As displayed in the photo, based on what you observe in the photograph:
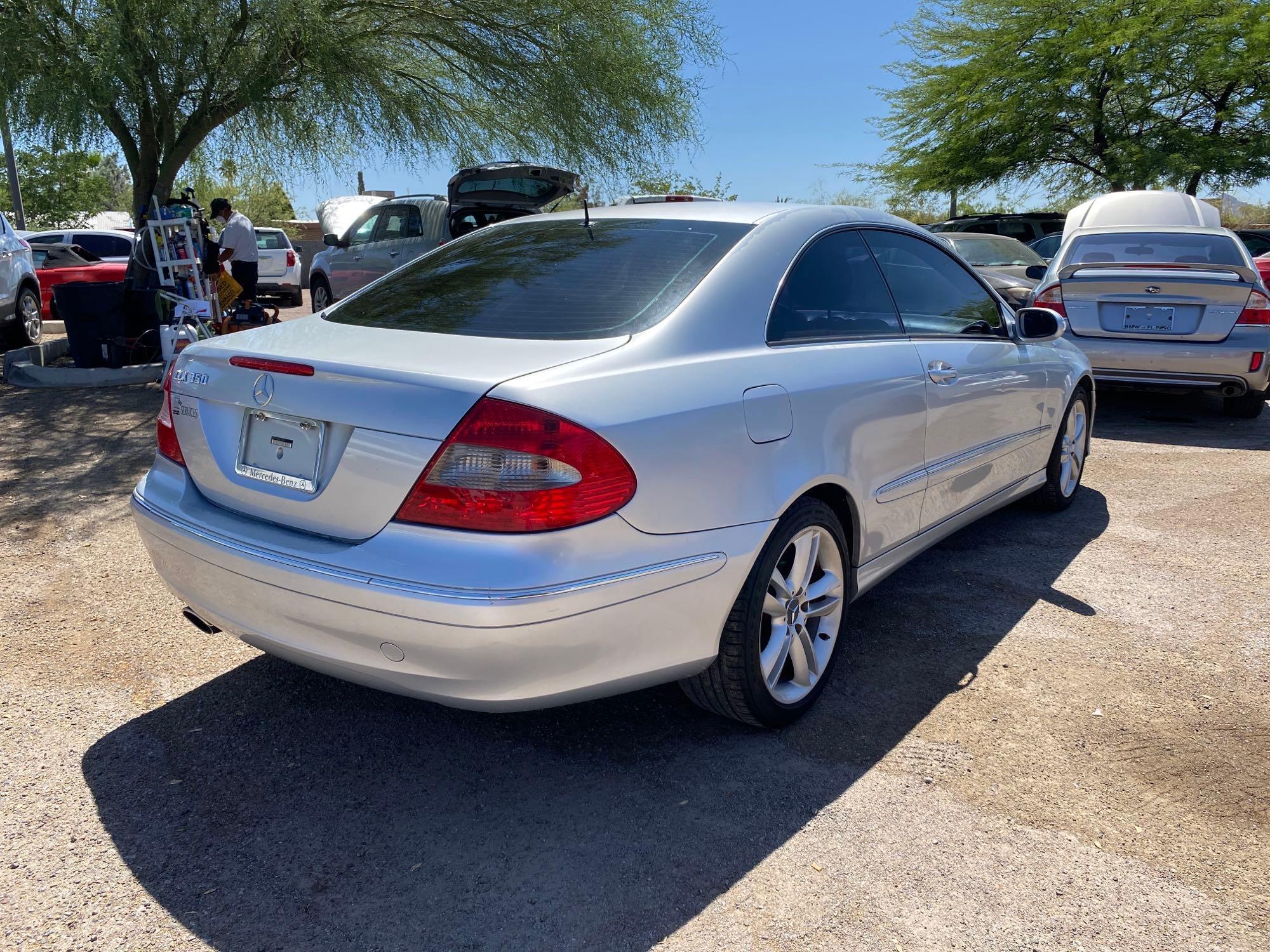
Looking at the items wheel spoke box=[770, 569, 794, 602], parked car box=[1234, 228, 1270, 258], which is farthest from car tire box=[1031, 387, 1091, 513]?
parked car box=[1234, 228, 1270, 258]

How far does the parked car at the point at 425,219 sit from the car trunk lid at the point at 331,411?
358 inches

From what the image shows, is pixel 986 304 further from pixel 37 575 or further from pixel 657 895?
pixel 37 575

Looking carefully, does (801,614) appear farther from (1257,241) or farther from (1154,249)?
(1257,241)

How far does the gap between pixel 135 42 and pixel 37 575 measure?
6695 mm

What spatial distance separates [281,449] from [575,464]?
85cm

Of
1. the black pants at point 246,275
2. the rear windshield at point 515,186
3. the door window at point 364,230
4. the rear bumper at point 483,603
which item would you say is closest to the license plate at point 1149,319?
the rear bumper at point 483,603

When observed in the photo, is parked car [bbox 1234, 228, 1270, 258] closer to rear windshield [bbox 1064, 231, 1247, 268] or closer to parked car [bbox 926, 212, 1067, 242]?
parked car [bbox 926, 212, 1067, 242]

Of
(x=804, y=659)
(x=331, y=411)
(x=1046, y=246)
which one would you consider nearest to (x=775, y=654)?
(x=804, y=659)

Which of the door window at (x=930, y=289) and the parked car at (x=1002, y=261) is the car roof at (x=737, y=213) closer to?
the door window at (x=930, y=289)

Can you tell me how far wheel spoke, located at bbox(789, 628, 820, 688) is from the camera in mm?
3268

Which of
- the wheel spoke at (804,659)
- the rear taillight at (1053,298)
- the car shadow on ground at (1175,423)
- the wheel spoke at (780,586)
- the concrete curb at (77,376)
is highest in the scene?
the rear taillight at (1053,298)

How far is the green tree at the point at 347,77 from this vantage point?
9.29 m

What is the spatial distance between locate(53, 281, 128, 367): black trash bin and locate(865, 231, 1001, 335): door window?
7880mm

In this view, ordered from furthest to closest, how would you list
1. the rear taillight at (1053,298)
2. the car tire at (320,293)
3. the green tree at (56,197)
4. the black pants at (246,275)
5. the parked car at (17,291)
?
the green tree at (56,197) < the car tire at (320,293) < the black pants at (246,275) < the parked car at (17,291) < the rear taillight at (1053,298)
